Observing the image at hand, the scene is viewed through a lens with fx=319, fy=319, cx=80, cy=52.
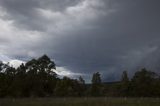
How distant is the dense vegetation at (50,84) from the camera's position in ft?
311

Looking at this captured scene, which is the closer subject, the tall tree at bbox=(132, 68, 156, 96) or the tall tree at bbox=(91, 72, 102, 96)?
the tall tree at bbox=(132, 68, 156, 96)

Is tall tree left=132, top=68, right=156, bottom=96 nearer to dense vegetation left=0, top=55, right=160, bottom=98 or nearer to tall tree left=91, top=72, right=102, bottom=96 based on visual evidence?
dense vegetation left=0, top=55, right=160, bottom=98

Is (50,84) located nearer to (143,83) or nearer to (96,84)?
(96,84)

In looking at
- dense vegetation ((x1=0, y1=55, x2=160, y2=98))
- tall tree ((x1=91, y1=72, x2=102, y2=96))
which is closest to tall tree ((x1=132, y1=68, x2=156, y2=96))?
dense vegetation ((x1=0, y1=55, x2=160, y2=98))

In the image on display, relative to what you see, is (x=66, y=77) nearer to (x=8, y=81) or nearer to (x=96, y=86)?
(x=96, y=86)

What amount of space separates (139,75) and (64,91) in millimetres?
25189

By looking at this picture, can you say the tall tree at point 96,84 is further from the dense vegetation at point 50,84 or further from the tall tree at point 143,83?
the tall tree at point 143,83

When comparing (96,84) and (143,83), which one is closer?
(143,83)

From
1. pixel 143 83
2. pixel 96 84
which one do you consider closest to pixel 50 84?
pixel 96 84

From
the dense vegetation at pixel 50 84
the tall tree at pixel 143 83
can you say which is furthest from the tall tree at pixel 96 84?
the tall tree at pixel 143 83

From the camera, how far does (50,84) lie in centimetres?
10294

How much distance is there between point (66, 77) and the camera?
373 feet

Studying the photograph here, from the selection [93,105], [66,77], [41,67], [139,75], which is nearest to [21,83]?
[41,67]

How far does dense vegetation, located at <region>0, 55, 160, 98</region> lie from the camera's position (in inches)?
3733
